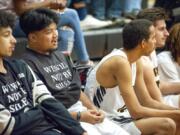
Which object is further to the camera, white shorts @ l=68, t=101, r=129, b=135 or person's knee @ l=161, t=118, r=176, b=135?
person's knee @ l=161, t=118, r=176, b=135

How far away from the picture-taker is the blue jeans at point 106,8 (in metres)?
6.79

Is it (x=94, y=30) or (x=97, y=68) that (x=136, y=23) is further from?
(x=94, y=30)

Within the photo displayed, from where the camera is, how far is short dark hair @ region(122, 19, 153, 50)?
13.8 ft

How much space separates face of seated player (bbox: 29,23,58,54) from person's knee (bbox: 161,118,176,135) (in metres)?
0.89

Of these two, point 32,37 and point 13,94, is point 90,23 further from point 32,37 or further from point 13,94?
point 13,94

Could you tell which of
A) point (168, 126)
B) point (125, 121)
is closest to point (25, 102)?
point (125, 121)

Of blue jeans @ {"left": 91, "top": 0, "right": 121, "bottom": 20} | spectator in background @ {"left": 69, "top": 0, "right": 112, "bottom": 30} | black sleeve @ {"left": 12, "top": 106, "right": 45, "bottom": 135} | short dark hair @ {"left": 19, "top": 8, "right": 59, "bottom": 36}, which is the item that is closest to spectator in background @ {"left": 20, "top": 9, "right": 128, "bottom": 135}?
short dark hair @ {"left": 19, "top": 8, "right": 59, "bottom": 36}

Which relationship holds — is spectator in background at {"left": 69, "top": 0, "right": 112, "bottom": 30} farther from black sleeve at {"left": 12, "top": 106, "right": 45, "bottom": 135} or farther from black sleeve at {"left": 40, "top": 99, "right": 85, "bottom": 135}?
black sleeve at {"left": 12, "top": 106, "right": 45, "bottom": 135}

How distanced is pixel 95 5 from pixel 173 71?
199 cm

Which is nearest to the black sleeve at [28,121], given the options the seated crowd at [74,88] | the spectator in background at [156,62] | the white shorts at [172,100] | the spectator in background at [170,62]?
the seated crowd at [74,88]

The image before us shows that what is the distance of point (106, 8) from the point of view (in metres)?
6.88

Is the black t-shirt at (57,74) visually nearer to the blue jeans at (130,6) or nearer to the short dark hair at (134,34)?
the short dark hair at (134,34)

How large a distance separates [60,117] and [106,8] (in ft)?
11.6

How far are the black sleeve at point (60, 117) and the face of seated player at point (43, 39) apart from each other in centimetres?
49
